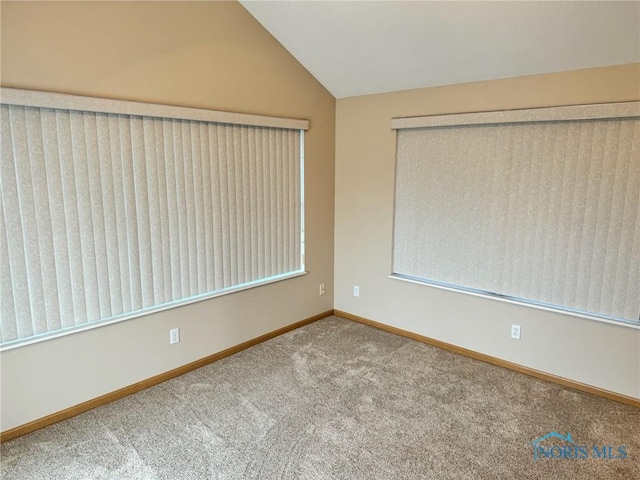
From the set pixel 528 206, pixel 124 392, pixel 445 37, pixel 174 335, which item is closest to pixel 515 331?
pixel 528 206

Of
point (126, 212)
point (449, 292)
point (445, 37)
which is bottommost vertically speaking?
point (449, 292)

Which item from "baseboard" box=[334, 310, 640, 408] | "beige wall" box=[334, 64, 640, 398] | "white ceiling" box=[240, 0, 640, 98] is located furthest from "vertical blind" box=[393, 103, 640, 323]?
"baseboard" box=[334, 310, 640, 408]

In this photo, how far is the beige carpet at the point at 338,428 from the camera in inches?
81.4

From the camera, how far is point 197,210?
295 cm

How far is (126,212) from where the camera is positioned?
258 cm

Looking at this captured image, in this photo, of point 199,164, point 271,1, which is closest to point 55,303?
point 199,164

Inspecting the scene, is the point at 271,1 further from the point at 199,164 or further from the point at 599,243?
the point at 599,243

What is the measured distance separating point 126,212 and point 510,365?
3003mm

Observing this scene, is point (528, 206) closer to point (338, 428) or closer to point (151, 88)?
point (338, 428)

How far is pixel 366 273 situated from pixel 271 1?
96.9 inches

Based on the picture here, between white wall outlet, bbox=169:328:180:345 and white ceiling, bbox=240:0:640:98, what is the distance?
8.09 ft

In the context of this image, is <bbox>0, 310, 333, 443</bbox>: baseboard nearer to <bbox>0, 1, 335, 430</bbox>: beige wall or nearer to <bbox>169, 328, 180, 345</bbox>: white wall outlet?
<bbox>0, 1, 335, 430</bbox>: beige wall

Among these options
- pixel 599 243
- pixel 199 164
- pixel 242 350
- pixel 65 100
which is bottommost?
pixel 242 350

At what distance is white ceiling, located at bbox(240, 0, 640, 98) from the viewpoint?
2.31 meters
